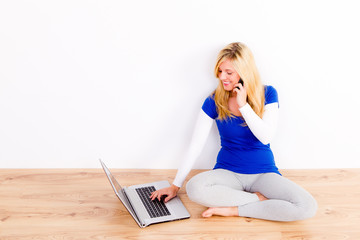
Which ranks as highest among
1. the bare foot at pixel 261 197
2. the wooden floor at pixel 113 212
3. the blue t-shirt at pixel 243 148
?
the blue t-shirt at pixel 243 148

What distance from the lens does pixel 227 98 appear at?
7.08 feet

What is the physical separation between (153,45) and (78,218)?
3.15 feet

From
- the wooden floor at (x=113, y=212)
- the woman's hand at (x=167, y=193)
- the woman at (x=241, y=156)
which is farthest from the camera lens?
the woman's hand at (x=167, y=193)

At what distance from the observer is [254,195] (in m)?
2.03

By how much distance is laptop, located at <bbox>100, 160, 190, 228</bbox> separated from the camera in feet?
6.31

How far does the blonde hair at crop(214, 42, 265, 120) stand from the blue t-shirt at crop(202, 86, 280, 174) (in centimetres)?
5

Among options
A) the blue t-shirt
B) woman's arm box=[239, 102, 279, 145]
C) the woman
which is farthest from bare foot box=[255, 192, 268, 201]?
woman's arm box=[239, 102, 279, 145]

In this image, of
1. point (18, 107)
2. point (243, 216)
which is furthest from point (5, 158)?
point (243, 216)

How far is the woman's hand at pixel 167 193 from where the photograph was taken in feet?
6.91

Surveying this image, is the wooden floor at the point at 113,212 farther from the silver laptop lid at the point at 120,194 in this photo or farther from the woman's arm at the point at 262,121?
the woman's arm at the point at 262,121

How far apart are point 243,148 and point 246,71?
399 millimetres

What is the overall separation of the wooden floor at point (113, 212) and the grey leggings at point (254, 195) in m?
0.06

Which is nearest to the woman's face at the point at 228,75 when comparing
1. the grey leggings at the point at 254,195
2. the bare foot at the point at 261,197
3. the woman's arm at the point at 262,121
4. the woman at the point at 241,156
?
the woman at the point at 241,156

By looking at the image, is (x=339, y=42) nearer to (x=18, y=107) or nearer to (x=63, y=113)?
(x=63, y=113)
